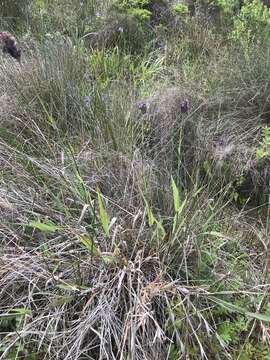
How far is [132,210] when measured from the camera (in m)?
1.88

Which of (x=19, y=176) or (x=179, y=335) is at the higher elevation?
(x=19, y=176)

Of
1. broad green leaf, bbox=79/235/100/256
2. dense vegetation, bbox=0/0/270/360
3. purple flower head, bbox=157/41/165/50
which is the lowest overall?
purple flower head, bbox=157/41/165/50

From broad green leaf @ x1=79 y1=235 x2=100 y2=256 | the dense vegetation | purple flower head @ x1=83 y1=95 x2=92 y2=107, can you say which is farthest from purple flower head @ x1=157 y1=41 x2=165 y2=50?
broad green leaf @ x1=79 y1=235 x2=100 y2=256

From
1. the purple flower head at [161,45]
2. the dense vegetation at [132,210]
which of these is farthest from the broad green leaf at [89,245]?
the purple flower head at [161,45]

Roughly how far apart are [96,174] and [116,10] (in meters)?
2.52

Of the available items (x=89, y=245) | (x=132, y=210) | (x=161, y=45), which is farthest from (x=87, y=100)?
(x=161, y=45)

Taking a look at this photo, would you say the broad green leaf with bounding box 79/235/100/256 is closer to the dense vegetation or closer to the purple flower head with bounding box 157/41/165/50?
the dense vegetation

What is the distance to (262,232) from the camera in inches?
80.4

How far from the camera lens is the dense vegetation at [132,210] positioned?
Answer: 5.12 feet

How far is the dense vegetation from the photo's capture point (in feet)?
5.12

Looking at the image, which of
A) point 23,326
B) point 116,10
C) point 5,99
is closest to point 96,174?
point 23,326

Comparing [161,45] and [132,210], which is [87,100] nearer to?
[132,210]

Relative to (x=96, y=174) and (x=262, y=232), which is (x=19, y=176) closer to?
(x=96, y=174)

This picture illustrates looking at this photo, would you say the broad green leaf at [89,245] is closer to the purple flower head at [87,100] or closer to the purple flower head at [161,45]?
the purple flower head at [87,100]
